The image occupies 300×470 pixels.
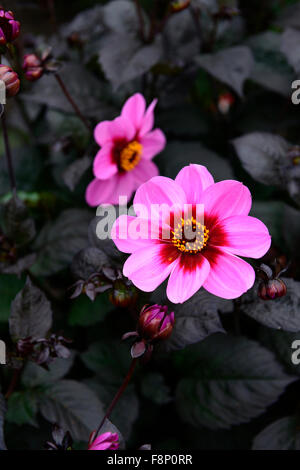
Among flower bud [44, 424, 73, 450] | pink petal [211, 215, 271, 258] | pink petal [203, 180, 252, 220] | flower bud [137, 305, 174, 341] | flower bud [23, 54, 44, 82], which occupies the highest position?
flower bud [23, 54, 44, 82]

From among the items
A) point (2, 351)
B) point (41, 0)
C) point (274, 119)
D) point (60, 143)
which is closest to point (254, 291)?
point (2, 351)

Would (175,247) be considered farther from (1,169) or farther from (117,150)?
(1,169)

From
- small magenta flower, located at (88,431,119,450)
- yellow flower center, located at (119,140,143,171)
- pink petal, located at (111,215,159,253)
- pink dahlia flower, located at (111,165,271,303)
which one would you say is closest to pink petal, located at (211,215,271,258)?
pink dahlia flower, located at (111,165,271,303)

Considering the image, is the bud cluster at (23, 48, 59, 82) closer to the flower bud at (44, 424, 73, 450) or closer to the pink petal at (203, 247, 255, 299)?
the pink petal at (203, 247, 255, 299)

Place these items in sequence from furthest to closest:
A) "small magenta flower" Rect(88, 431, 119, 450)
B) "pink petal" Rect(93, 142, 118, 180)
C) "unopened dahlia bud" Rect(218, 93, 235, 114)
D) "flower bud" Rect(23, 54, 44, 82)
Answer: "unopened dahlia bud" Rect(218, 93, 235, 114) < "pink petal" Rect(93, 142, 118, 180) < "flower bud" Rect(23, 54, 44, 82) < "small magenta flower" Rect(88, 431, 119, 450)

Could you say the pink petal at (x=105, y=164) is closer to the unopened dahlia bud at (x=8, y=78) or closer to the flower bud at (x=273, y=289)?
the unopened dahlia bud at (x=8, y=78)
